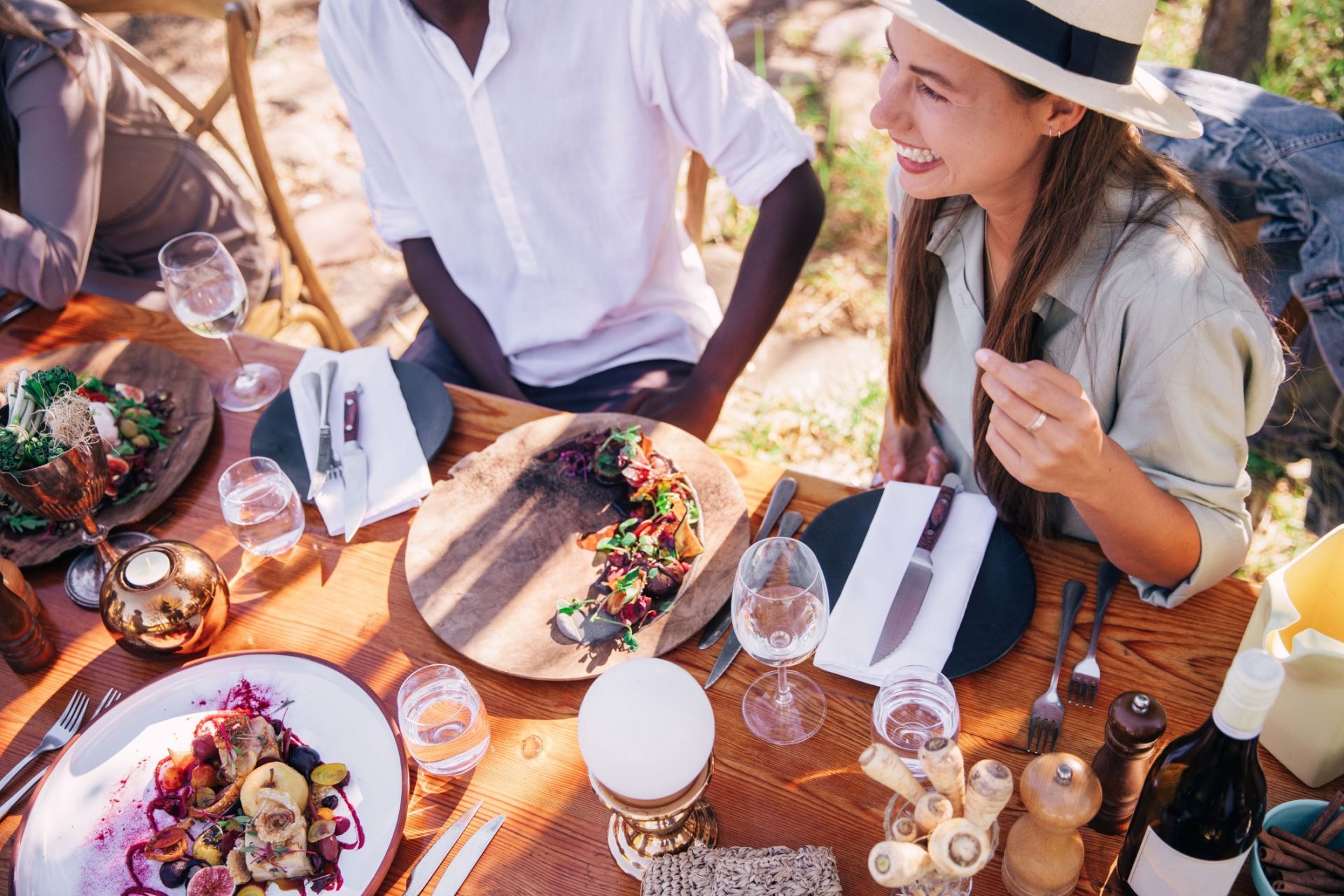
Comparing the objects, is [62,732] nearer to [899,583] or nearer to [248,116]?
[899,583]

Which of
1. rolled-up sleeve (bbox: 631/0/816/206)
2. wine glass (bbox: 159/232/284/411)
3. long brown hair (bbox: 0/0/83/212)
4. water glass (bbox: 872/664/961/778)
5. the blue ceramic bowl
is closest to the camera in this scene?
the blue ceramic bowl

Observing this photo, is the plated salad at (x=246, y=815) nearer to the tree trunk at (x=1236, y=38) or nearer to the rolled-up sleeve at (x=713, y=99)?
the rolled-up sleeve at (x=713, y=99)

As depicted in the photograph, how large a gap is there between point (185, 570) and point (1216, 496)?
149 centimetres

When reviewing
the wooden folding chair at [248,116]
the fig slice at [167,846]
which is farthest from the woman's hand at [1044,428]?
the wooden folding chair at [248,116]

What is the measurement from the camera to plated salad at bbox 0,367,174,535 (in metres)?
1.39

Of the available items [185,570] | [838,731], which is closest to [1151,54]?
[838,731]

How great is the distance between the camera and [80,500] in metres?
1.46

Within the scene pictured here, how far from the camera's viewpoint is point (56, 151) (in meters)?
2.13

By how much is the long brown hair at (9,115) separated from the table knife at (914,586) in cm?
210

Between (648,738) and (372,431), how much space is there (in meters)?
0.96

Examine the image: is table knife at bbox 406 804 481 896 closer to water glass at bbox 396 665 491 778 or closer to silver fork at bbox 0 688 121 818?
water glass at bbox 396 665 491 778

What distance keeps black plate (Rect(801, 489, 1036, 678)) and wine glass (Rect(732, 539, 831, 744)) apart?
0.20 m

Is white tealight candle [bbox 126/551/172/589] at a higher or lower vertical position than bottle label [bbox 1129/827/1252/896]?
lower

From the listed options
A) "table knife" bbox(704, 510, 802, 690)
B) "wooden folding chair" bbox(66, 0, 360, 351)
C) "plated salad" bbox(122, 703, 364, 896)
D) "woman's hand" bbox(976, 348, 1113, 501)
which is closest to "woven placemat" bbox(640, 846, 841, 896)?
"table knife" bbox(704, 510, 802, 690)
